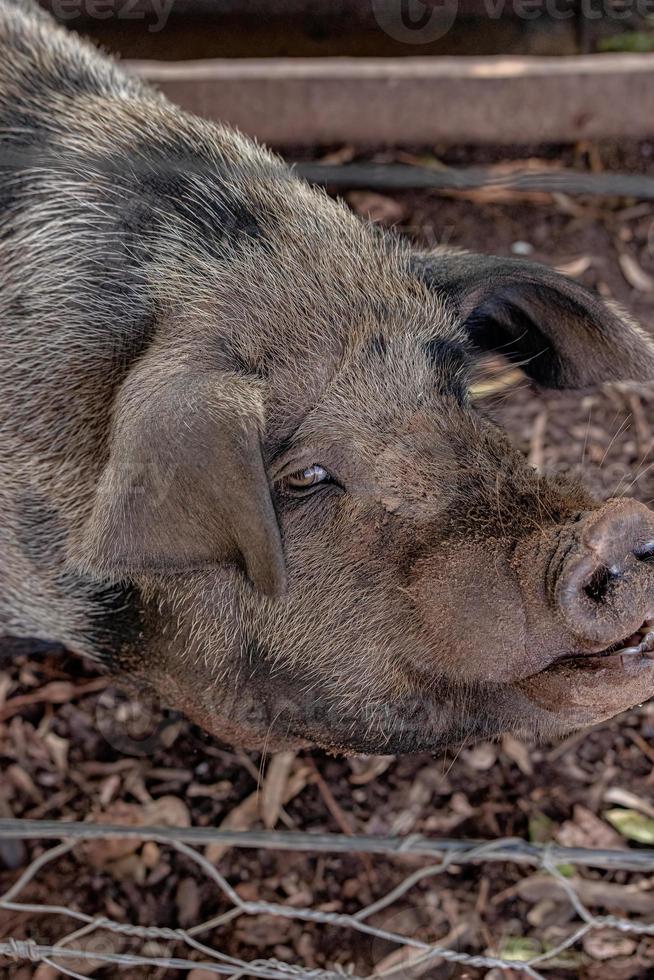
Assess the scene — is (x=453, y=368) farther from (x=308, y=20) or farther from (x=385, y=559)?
(x=308, y=20)

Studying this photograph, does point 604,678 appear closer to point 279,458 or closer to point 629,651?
point 629,651

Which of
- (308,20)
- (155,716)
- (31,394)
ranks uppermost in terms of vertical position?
(308,20)

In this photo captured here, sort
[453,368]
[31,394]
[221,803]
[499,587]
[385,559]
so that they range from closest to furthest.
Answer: [499,587] < [385,559] < [453,368] < [31,394] < [221,803]

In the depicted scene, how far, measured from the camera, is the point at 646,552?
1586 millimetres

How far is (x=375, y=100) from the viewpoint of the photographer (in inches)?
161

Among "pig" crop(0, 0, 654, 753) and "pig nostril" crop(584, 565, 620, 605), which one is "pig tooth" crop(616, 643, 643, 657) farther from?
"pig nostril" crop(584, 565, 620, 605)

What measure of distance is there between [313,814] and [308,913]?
34.5 inches

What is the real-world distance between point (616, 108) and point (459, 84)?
0.67 m

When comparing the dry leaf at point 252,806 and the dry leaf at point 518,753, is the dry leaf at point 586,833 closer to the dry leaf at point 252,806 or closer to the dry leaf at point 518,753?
the dry leaf at point 518,753

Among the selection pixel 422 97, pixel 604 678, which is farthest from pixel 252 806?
pixel 422 97

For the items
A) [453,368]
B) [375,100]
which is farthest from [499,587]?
[375,100]

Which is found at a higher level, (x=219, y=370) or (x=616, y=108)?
(x=616, y=108)

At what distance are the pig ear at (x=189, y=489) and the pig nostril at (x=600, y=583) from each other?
19.4 inches

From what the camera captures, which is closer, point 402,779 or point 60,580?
point 60,580
